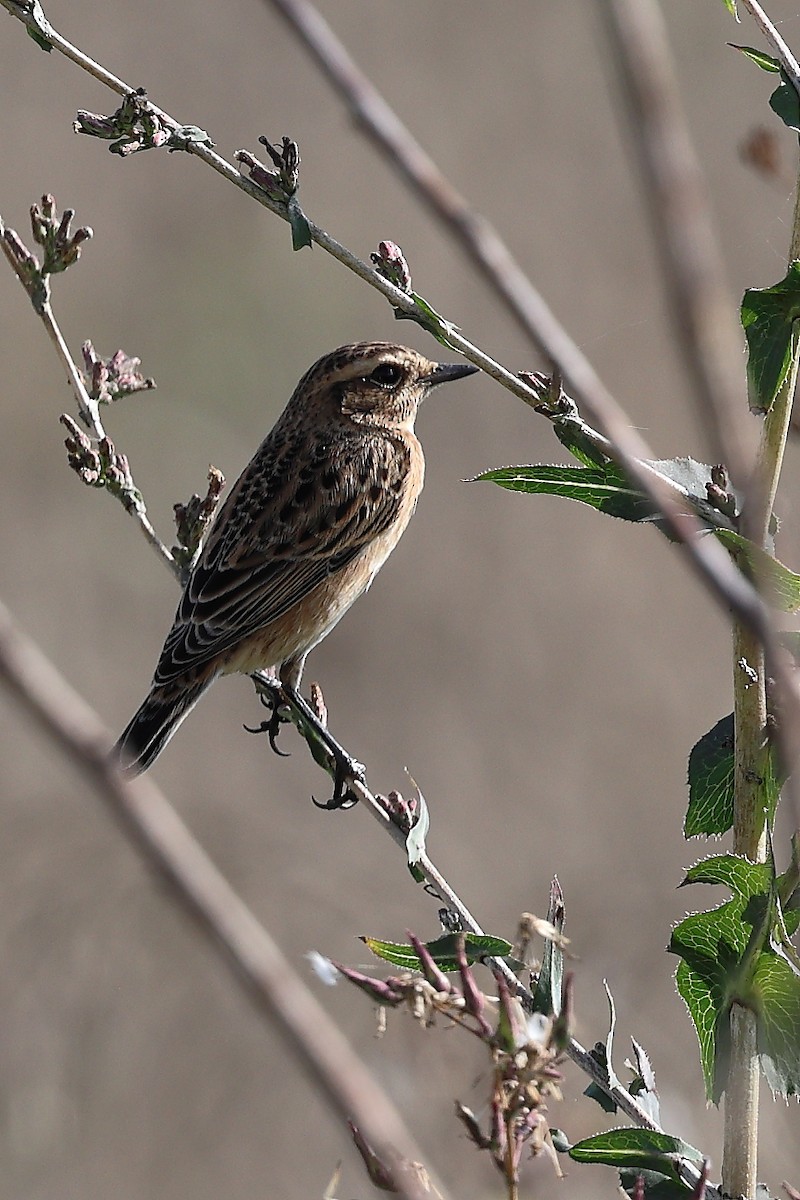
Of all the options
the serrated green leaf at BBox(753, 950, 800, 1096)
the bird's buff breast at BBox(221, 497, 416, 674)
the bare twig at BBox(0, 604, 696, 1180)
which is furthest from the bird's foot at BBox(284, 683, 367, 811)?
the bare twig at BBox(0, 604, 696, 1180)

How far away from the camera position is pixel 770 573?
235cm

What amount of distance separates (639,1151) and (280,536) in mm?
3572

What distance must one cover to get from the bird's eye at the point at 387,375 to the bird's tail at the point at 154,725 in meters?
1.50

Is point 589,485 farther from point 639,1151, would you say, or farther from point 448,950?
point 639,1151

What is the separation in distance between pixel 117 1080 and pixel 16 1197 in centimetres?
62

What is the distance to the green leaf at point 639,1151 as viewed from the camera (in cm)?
225

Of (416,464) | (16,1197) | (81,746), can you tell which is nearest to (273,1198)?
(16,1197)

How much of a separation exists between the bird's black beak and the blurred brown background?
180 centimetres

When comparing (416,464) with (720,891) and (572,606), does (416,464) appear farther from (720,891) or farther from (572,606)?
(572,606)

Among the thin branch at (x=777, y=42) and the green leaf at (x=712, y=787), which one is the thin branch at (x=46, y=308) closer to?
the thin branch at (x=777, y=42)

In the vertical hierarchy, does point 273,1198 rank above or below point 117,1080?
below

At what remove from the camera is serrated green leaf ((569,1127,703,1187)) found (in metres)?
2.25

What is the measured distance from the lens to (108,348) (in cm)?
1016

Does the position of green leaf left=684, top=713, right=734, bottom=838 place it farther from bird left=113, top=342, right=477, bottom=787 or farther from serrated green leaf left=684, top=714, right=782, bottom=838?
bird left=113, top=342, right=477, bottom=787
